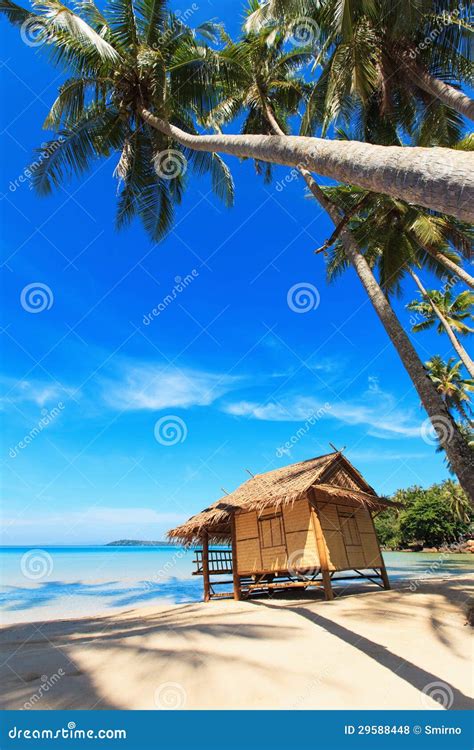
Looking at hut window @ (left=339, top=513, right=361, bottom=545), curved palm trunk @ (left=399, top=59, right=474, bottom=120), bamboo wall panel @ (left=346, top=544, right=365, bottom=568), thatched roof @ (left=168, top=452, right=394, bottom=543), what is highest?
curved palm trunk @ (left=399, top=59, right=474, bottom=120)

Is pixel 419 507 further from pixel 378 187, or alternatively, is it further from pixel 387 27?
pixel 378 187

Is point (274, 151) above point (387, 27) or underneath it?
underneath

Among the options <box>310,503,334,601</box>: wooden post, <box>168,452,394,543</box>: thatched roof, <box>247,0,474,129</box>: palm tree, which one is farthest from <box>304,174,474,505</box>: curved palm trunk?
<box>310,503,334,601</box>: wooden post

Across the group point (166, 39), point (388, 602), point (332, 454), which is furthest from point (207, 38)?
point (388, 602)

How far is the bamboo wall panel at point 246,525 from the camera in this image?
40.0 feet

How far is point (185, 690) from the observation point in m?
3.87

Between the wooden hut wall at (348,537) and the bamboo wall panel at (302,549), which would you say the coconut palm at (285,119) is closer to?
the wooden hut wall at (348,537)

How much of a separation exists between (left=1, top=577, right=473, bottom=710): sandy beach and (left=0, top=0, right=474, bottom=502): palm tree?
7.51 ft

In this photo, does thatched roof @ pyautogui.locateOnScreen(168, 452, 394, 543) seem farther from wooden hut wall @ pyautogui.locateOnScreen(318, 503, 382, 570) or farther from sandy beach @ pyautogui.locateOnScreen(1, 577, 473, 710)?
sandy beach @ pyautogui.locateOnScreen(1, 577, 473, 710)

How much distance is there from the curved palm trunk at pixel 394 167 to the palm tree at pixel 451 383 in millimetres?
24586

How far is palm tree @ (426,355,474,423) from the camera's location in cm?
2648

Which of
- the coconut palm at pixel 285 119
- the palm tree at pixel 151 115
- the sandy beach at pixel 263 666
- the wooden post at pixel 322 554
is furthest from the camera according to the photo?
the wooden post at pixel 322 554

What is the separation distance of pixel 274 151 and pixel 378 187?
7.15ft

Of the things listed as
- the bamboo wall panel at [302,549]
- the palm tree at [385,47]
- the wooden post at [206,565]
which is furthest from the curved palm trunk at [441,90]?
the wooden post at [206,565]
